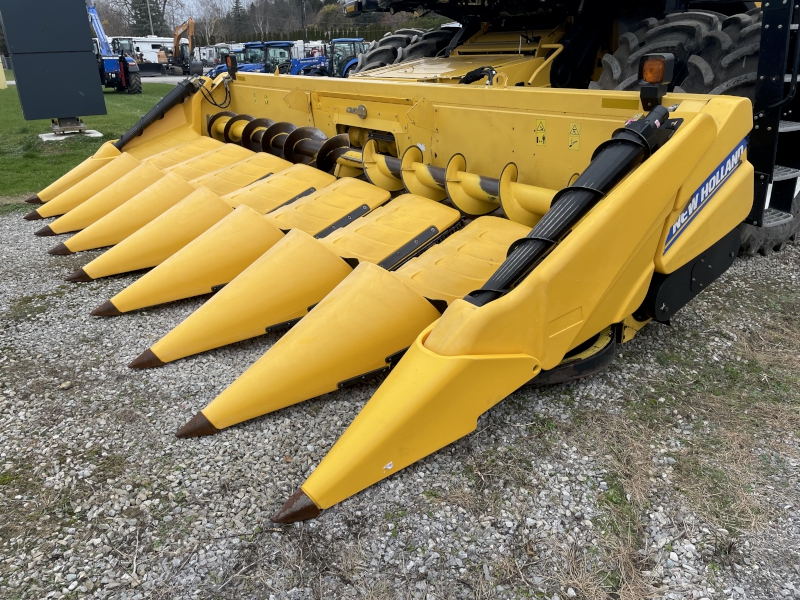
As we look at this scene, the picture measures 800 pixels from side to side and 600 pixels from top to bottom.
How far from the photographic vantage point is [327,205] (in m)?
3.78

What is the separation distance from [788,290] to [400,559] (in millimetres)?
3045

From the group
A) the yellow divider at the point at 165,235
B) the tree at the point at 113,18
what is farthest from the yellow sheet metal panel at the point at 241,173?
the tree at the point at 113,18

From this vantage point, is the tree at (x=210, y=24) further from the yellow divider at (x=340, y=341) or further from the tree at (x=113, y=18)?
the yellow divider at (x=340, y=341)

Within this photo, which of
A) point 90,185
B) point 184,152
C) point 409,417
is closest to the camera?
point 409,417

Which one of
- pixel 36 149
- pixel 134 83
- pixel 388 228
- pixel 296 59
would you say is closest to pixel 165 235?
pixel 388 228

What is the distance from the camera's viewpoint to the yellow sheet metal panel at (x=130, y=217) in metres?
4.39

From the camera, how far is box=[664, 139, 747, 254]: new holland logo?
2455 millimetres

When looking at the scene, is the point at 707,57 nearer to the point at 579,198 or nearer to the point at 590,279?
the point at 579,198

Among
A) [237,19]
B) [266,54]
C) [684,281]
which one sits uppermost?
[237,19]

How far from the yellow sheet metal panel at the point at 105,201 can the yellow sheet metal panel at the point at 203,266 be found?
176cm

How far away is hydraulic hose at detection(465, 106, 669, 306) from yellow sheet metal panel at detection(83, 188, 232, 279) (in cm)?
229

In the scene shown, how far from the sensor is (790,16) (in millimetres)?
2980

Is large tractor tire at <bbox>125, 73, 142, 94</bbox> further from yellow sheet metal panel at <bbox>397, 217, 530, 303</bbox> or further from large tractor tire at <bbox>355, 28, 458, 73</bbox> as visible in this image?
yellow sheet metal panel at <bbox>397, 217, 530, 303</bbox>

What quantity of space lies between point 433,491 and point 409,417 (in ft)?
0.94
